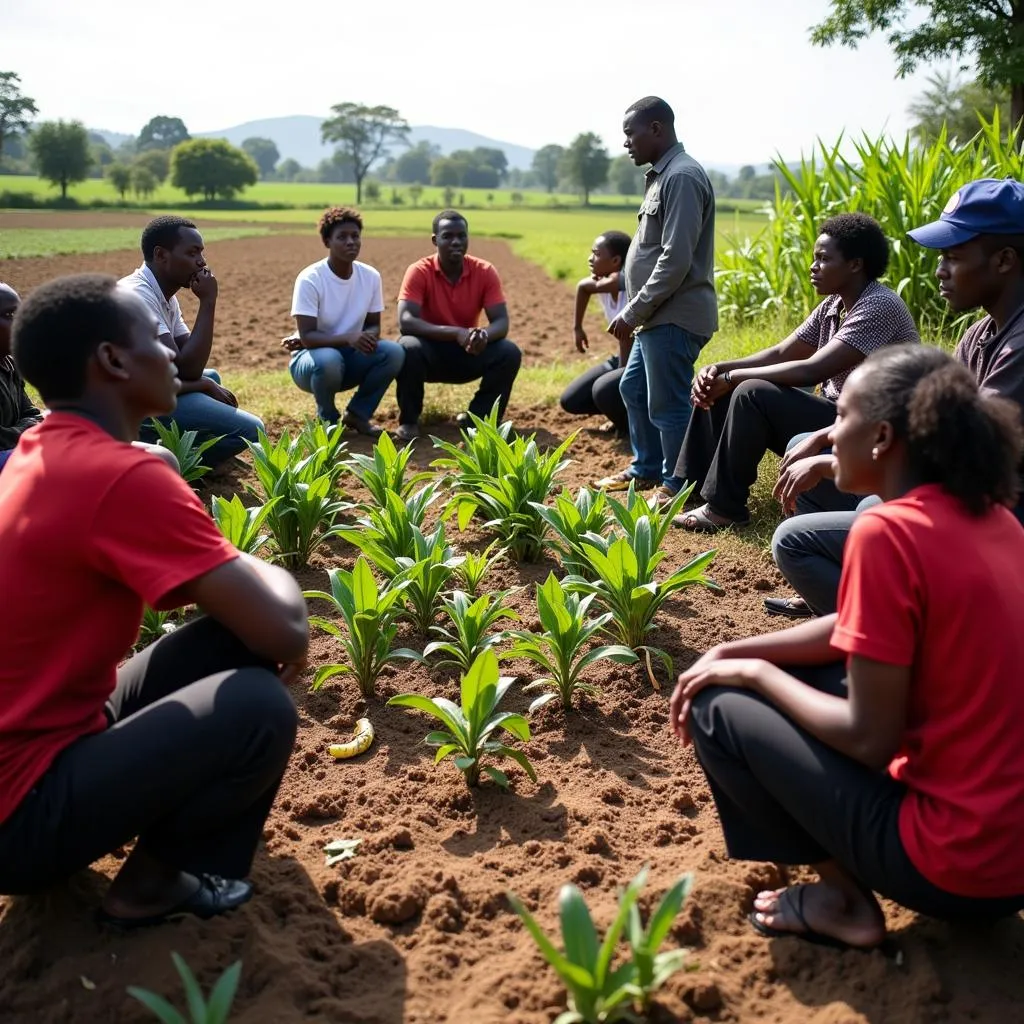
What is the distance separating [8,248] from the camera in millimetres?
22000

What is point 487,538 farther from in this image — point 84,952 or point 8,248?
point 8,248

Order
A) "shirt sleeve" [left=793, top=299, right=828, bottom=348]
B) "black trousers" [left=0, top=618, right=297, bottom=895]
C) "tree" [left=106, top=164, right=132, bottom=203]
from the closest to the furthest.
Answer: "black trousers" [left=0, top=618, right=297, bottom=895]
"shirt sleeve" [left=793, top=299, right=828, bottom=348]
"tree" [left=106, top=164, right=132, bottom=203]

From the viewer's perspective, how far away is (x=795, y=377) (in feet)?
15.5

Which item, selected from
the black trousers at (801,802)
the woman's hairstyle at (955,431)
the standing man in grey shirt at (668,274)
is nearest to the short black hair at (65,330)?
the black trousers at (801,802)

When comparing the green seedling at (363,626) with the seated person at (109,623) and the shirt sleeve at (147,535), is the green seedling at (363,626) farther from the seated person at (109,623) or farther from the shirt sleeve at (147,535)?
the shirt sleeve at (147,535)

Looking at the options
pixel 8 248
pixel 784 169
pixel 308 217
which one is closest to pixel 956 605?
pixel 784 169

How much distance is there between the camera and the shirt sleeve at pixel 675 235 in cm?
540

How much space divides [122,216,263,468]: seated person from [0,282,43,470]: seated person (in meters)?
0.84

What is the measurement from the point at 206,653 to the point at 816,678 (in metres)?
1.47

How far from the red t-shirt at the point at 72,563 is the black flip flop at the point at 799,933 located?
4.85ft

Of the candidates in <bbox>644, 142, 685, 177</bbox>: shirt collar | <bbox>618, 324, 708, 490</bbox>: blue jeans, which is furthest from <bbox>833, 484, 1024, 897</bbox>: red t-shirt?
<bbox>644, 142, 685, 177</bbox>: shirt collar

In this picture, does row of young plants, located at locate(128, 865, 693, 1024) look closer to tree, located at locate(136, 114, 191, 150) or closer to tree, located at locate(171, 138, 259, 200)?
tree, located at locate(171, 138, 259, 200)

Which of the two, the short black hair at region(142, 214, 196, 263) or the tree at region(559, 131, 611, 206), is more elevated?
the tree at region(559, 131, 611, 206)

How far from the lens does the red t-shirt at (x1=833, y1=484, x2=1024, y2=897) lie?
6.57 ft
